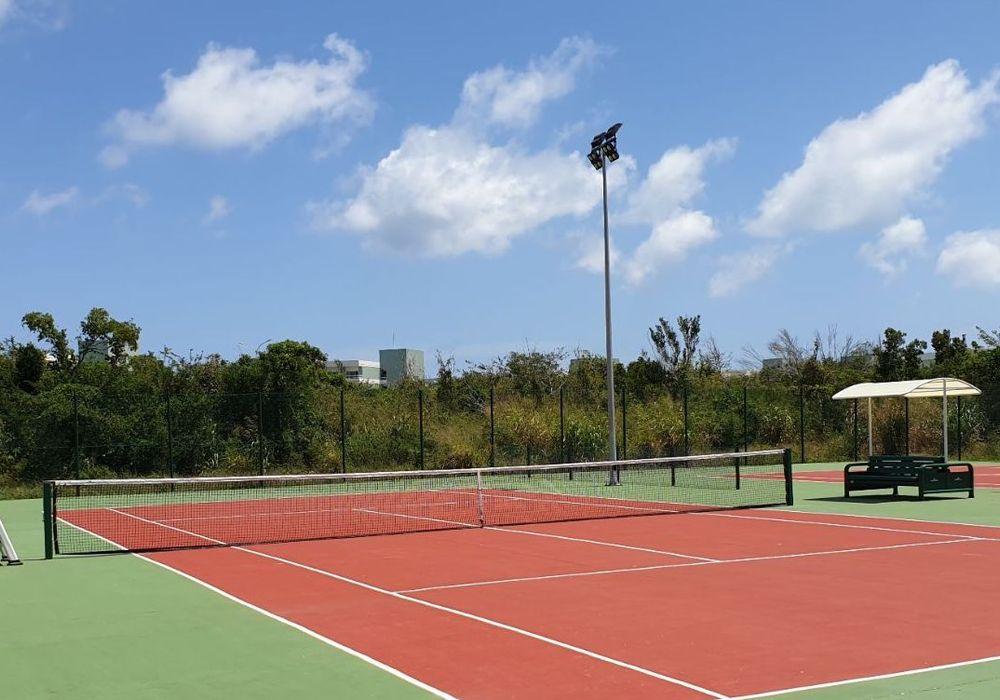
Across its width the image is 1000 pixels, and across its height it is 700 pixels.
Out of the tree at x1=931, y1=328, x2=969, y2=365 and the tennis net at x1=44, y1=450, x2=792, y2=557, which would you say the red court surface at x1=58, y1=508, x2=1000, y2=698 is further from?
the tree at x1=931, y1=328, x2=969, y2=365

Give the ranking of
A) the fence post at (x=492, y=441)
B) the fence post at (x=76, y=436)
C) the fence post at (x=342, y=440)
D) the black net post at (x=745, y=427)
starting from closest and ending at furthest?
the fence post at (x=76, y=436) < the fence post at (x=342, y=440) < the fence post at (x=492, y=441) < the black net post at (x=745, y=427)

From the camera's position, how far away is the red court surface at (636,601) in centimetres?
684

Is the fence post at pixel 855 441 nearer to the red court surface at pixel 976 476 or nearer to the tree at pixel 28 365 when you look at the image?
the red court surface at pixel 976 476

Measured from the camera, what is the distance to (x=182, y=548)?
14.1 m

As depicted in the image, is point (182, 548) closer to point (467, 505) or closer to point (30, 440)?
point (467, 505)

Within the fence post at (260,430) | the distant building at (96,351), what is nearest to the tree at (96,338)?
the distant building at (96,351)

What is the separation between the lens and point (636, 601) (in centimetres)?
934

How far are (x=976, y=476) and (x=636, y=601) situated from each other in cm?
1968

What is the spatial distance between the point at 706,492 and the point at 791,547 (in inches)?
381

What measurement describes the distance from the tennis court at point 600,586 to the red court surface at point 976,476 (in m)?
5.87

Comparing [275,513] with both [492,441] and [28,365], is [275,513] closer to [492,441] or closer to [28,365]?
[492,441]

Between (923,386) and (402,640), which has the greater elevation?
(923,386)

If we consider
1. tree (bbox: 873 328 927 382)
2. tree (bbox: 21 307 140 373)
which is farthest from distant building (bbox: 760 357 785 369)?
tree (bbox: 21 307 140 373)

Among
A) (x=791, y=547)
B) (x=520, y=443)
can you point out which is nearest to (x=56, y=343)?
(x=520, y=443)
